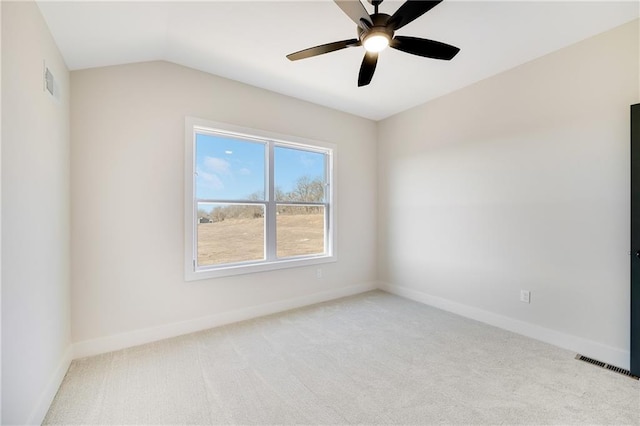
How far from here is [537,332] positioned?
2.73 m

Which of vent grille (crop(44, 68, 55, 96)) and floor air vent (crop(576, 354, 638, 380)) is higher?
vent grille (crop(44, 68, 55, 96))

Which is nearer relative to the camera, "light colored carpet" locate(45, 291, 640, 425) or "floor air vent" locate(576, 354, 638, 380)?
"light colored carpet" locate(45, 291, 640, 425)

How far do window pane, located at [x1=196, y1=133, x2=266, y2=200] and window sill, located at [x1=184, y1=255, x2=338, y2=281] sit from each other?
0.80 m

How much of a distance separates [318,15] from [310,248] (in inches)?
106

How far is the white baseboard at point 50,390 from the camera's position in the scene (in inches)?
62.5

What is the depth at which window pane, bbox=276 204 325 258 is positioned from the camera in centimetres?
366

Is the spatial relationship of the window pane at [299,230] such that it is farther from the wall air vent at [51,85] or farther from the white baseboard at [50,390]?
the wall air vent at [51,85]

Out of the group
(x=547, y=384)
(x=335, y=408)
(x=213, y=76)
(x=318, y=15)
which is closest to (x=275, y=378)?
(x=335, y=408)

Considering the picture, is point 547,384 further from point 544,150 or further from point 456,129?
point 456,129

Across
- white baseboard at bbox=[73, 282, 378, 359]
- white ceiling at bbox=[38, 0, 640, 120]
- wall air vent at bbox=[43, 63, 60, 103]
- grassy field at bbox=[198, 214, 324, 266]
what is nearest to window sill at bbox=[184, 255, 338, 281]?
grassy field at bbox=[198, 214, 324, 266]

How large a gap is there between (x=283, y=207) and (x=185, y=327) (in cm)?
173

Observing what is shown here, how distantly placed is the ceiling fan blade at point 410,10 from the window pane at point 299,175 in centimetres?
215

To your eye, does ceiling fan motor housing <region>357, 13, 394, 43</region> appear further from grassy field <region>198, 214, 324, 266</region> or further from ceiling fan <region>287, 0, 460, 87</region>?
grassy field <region>198, 214, 324, 266</region>

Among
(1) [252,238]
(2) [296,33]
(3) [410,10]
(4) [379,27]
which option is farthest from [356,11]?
(1) [252,238]
